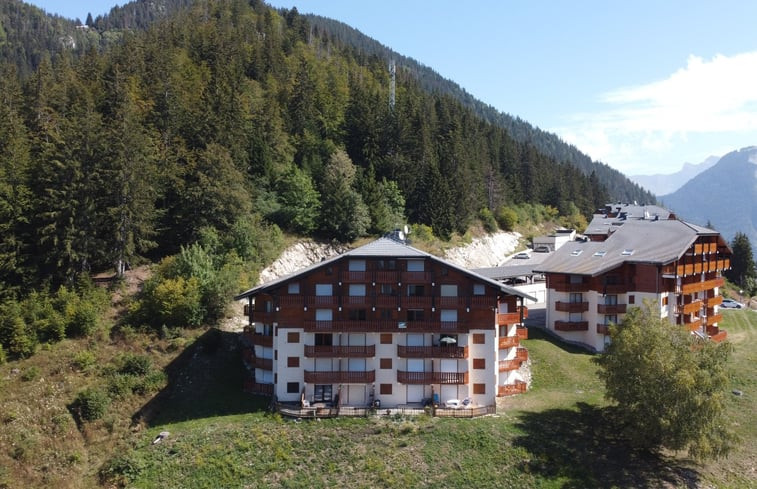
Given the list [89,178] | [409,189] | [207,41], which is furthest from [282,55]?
[89,178]

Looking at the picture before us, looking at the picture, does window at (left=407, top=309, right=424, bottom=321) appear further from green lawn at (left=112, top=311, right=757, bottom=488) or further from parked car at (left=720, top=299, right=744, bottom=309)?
parked car at (left=720, top=299, right=744, bottom=309)

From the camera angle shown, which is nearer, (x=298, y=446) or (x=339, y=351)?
(x=298, y=446)

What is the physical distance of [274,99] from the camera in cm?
8869

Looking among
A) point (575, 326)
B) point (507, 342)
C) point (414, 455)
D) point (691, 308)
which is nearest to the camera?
point (414, 455)

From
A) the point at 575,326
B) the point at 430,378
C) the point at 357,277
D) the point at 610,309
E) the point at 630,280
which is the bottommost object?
the point at 430,378

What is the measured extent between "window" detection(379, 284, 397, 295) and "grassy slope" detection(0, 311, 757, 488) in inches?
375

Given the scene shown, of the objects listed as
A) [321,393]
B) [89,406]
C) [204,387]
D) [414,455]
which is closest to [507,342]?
[414,455]

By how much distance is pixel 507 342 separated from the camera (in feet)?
151

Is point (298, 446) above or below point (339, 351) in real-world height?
below

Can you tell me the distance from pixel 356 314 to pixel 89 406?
69.1 ft

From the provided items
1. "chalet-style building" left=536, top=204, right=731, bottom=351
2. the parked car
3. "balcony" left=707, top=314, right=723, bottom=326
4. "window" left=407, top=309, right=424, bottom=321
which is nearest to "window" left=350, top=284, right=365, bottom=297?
"window" left=407, top=309, right=424, bottom=321

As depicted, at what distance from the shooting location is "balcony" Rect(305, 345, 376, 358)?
42.8m

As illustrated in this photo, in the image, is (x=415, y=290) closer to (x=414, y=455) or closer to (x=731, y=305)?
(x=414, y=455)

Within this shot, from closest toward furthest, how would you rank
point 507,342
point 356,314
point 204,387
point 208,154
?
point 356,314 < point 204,387 < point 507,342 < point 208,154
